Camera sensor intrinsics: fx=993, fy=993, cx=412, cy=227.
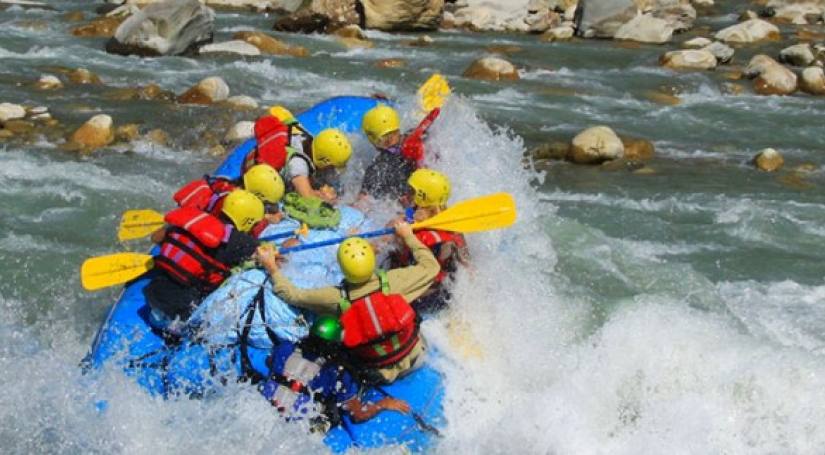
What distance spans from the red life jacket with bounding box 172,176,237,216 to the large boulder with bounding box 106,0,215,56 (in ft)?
23.8

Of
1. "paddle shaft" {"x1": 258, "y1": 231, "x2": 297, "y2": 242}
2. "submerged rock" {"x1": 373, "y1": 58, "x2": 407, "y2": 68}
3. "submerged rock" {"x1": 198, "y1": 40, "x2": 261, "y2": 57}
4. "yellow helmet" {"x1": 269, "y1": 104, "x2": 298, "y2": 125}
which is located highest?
"paddle shaft" {"x1": 258, "y1": 231, "x2": 297, "y2": 242}

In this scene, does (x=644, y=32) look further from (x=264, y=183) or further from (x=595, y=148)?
(x=264, y=183)

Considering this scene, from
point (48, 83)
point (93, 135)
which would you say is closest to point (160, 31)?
point (48, 83)

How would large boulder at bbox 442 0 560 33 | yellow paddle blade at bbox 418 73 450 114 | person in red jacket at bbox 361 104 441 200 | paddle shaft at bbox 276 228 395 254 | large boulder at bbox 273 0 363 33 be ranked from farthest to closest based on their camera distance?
large boulder at bbox 442 0 560 33 → large boulder at bbox 273 0 363 33 → yellow paddle blade at bbox 418 73 450 114 → person in red jacket at bbox 361 104 441 200 → paddle shaft at bbox 276 228 395 254

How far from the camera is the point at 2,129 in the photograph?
8.77 metres

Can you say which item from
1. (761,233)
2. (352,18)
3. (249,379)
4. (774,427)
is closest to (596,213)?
(761,233)

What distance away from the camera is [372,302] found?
3.96 m

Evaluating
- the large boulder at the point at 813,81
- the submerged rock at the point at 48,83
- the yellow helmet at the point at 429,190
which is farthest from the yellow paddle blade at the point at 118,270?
the large boulder at the point at 813,81

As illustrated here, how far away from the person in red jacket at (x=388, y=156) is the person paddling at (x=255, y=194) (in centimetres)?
69

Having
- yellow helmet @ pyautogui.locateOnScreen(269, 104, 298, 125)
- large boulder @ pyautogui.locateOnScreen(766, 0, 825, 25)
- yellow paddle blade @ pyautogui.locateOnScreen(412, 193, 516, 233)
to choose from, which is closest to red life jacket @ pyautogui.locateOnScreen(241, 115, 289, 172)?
yellow helmet @ pyautogui.locateOnScreen(269, 104, 298, 125)

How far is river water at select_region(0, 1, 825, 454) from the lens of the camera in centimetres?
437

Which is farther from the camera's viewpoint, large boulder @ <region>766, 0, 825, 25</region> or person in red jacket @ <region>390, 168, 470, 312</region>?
large boulder @ <region>766, 0, 825, 25</region>

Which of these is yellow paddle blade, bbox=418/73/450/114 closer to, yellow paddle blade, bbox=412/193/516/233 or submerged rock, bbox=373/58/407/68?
yellow paddle blade, bbox=412/193/516/233

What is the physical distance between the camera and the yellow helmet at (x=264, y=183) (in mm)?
4773
